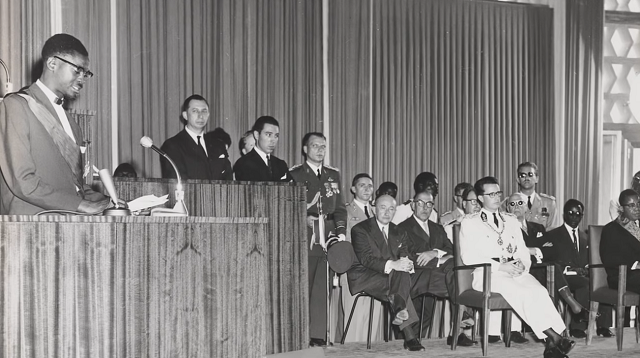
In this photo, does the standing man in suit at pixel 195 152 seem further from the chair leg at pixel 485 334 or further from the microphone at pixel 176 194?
the chair leg at pixel 485 334

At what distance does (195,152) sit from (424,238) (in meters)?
2.11

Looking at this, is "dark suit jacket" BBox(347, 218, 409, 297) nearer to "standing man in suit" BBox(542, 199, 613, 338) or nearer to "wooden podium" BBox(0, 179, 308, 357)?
"standing man in suit" BBox(542, 199, 613, 338)

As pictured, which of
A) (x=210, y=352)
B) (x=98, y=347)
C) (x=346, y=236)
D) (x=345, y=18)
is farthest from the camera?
(x=345, y=18)

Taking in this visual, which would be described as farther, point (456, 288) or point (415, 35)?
point (415, 35)

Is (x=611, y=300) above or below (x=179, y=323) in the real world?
below

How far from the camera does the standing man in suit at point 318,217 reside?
17.8 ft

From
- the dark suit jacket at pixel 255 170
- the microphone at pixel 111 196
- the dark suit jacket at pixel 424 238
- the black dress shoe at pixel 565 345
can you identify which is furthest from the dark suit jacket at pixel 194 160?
the black dress shoe at pixel 565 345

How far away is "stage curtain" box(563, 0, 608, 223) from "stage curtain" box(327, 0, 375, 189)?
2.27 metres

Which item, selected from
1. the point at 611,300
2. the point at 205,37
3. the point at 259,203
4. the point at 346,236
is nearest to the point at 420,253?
the point at 346,236

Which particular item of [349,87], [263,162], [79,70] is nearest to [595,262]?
[263,162]

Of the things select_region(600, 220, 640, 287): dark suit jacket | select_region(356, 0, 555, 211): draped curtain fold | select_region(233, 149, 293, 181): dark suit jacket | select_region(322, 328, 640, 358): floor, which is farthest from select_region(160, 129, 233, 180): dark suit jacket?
select_region(356, 0, 555, 211): draped curtain fold

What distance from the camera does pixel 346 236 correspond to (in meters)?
5.89

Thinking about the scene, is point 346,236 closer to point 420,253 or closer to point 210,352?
point 420,253

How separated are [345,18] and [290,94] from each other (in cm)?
97
